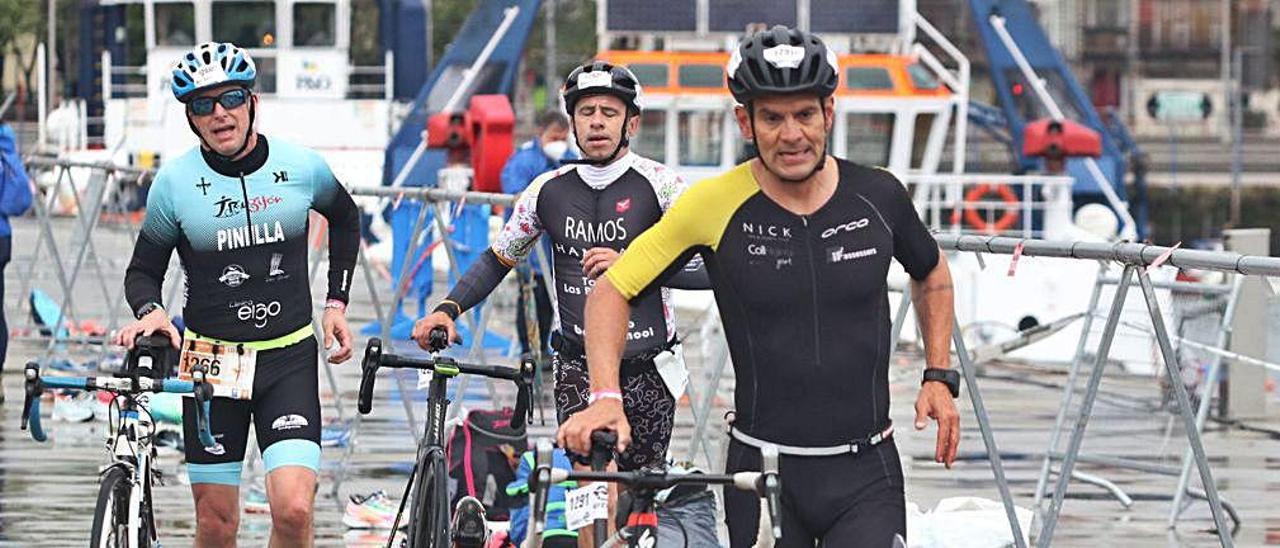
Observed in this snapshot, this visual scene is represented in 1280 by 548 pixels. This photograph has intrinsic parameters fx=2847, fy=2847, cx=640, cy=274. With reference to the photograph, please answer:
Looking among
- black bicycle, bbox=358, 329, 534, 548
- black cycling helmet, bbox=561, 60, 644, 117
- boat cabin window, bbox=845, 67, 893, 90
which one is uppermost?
boat cabin window, bbox=845, 67, 893, 90

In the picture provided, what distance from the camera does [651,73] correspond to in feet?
106

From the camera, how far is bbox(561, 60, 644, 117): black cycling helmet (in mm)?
8977

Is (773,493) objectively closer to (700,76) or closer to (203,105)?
(203,105)

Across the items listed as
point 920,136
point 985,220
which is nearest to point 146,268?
point 985,220

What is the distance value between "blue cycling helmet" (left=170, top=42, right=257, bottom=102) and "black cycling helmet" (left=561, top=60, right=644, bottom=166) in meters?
1.08

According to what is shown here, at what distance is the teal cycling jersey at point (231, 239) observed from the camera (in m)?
8.52

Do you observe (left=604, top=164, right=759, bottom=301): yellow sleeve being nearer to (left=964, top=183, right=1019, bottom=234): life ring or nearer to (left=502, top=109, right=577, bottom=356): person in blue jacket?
(left=502, top=109, right=577, bottom=356): person in blue jacket

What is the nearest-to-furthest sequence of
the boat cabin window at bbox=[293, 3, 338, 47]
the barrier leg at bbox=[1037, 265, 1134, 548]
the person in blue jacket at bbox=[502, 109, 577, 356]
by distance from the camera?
the barrier leg at bbox=[1037, 265, 1134, 548] → the person in blue jacket at bbox=[502, 109, 577, 356] → the boat cabin window at bbox=[293, 3, 338, 47]

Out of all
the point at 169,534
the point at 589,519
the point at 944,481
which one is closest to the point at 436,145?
the point at 944,481

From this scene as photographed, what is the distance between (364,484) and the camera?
13.0 m

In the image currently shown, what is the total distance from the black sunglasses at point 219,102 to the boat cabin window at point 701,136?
23763mm

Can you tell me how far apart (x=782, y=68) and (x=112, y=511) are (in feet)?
8.82

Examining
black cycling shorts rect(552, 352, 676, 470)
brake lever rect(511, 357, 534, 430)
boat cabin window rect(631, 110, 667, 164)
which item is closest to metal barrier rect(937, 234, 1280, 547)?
black cycling shorts rect(552, 352, 676, 470)

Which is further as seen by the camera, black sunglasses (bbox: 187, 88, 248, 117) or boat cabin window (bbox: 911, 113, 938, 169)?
boat cabin window (bbox: 911, 113, 938, 169)
